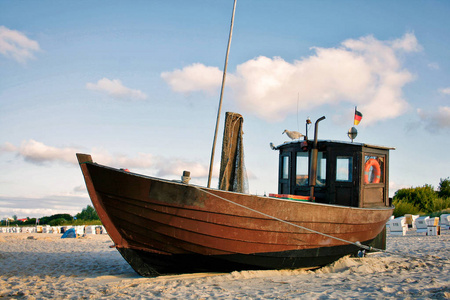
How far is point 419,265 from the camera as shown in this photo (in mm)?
7328

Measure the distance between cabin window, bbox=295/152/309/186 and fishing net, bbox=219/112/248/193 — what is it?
1.62m

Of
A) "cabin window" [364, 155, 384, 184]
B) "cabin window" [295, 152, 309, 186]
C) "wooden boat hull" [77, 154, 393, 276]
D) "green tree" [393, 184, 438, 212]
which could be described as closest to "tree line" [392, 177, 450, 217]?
"green tree" [393, 184, 438, 212]

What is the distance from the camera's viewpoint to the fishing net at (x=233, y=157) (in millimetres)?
7586

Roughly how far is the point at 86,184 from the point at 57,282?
1.87 m

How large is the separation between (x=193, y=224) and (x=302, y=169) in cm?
359

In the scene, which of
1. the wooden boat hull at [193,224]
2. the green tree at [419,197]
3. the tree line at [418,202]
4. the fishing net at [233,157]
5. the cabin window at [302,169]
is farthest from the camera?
the green tree at [419,197]

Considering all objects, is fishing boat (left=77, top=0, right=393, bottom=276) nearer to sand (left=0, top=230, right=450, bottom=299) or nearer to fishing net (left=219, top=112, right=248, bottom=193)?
fishing net (left=219, top=112, right=248, bottom=193)

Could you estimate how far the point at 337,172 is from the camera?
832 centimetres

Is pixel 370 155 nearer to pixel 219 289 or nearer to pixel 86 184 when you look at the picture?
pixel 219 289

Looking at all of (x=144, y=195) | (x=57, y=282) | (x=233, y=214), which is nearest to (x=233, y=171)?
(x=233, y=214)

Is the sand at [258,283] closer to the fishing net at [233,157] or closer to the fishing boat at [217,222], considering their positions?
the fishing boat at [217,222]

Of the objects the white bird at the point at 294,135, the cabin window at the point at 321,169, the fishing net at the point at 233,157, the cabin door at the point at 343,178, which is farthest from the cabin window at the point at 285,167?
the fishing net at the point at 233,157

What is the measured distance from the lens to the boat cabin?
26.9 feet

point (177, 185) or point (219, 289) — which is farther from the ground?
point (177, 185)
